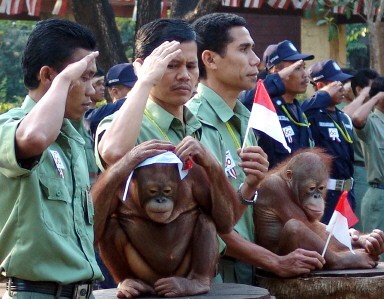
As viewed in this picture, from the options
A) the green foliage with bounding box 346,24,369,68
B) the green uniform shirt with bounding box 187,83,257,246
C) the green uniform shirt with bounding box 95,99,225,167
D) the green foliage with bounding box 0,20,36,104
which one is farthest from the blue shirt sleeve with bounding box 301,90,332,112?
the green foliage with bounding box 346,24,369,68

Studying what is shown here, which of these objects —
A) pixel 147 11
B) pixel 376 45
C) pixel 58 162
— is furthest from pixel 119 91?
pixel 376 45

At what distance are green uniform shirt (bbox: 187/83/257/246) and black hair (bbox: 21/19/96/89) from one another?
1346 millimetres

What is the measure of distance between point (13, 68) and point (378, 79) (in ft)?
53.2

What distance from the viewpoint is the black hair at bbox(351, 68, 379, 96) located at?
10.3 meters

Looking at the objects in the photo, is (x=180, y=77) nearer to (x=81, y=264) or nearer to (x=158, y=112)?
(x=158, y=112)

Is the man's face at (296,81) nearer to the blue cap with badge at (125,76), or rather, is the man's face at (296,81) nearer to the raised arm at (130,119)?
the blue cap with badge at (125,76)

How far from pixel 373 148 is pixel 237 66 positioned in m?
4.23

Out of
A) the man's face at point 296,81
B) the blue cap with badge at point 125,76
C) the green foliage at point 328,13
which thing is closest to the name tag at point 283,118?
the man's face at point 296,81

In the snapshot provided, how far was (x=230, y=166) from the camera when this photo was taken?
515 centimetres

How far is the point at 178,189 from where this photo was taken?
4.30 metres

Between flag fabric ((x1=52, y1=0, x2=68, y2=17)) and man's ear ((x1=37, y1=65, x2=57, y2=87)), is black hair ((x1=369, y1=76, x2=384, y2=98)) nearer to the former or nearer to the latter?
flag fabric ((x1=52, y1=0, x2=68, y2=17))

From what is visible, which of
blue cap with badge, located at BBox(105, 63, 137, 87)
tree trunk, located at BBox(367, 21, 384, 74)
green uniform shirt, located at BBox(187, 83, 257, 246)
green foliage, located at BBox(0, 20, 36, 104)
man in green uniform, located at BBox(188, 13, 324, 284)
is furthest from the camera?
green foliage, located at BBox(0, 20, 36, 104)

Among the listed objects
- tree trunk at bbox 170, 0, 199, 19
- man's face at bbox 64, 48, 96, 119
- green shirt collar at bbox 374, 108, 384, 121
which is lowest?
green shirt collar at bbox 374, 108, 384, 121

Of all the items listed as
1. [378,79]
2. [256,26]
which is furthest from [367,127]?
[256,26]
